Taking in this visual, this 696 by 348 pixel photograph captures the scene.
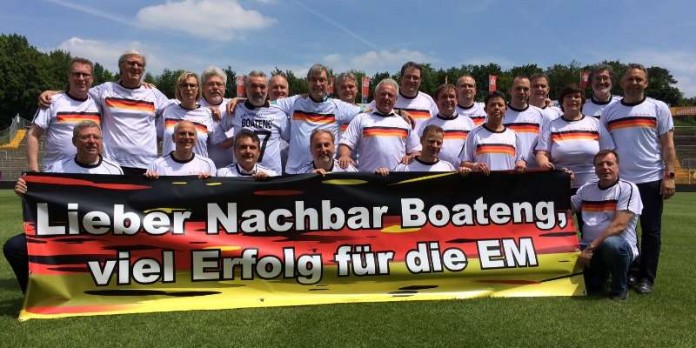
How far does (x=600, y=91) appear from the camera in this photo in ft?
21.8

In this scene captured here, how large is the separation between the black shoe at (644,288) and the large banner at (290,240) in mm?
694

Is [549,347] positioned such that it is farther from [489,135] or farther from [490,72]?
[490,72]

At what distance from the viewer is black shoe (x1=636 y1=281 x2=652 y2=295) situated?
209 inches

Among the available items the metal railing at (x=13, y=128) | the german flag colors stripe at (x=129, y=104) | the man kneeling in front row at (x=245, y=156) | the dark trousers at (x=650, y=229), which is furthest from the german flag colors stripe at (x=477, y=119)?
the metal railing at (x=13, y=128)

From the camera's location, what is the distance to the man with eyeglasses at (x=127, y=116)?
18.5ft

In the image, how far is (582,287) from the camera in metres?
5.15

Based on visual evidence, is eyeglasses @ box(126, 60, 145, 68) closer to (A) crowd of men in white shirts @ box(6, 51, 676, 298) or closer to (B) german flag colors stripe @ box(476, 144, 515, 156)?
(A) crowd of men in white shirts @ box(6, 51, 676, 298)

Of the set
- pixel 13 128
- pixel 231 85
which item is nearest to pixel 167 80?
pixel 231 85

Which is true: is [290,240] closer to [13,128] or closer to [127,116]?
[127,116]

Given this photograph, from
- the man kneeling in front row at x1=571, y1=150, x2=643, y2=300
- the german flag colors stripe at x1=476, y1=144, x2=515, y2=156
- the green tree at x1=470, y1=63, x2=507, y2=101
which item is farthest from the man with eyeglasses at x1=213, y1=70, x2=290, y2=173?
the green tree at x1=470, y1=63, x2=507, y2=101

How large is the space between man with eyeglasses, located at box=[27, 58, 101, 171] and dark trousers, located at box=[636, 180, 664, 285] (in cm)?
582

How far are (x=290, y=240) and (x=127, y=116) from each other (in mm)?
2353

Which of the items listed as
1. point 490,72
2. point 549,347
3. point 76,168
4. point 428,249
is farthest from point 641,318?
point 490,72

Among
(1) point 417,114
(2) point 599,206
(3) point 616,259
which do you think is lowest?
(3) point 616,259
